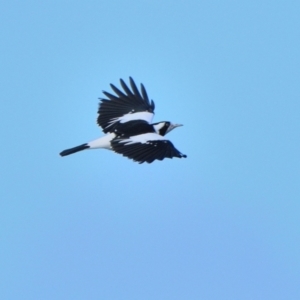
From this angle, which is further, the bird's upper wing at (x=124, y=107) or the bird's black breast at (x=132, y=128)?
the bird's upper wing at (x=124, y=107)

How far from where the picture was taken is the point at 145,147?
16.4 m

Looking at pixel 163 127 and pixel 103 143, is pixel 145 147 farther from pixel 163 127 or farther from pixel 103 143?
pixel 163 127

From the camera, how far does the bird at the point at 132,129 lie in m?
16.2

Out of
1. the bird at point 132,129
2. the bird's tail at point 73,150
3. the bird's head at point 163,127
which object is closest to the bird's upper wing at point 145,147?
the bird at point 132,129

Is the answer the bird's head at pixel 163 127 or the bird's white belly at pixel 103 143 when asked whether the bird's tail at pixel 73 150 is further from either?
the bird's head at pixel 163 127

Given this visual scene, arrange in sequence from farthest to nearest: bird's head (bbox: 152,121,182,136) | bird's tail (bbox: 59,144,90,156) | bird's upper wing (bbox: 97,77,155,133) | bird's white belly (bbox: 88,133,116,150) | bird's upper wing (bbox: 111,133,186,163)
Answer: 1. bird's upper wing (bbox: 97,77,155,133)
2. bird's head (bbox: 152,121,182,136)
3. bird's tail (bbox: 59,144,90,156)
4. bird's white belly (bbox: 88,133,116,150)
5. bird's upper wing (bbox: 111,133,186,163)

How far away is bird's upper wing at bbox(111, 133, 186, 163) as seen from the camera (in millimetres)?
15953

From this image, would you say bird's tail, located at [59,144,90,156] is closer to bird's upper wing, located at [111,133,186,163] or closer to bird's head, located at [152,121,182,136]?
bird's upper wing, located at [111,133,186,163]

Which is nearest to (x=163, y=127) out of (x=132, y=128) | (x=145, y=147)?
(x=132, y=128)

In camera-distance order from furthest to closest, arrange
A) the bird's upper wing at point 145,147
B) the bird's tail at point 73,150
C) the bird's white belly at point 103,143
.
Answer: the bird's tail at point 73,150
the bird's white belly at point 103,143
the bird's upper wing at point 145,147

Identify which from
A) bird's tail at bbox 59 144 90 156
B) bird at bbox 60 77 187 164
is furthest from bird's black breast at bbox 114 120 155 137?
bird's tail at bbox 59 144 90 156

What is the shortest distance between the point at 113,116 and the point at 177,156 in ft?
12.0

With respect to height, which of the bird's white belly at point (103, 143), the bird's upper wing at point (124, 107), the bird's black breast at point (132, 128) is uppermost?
the bird's upper wing at point (124, 107)

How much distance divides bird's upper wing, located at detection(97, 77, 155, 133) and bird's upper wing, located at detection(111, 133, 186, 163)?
1.63 m
